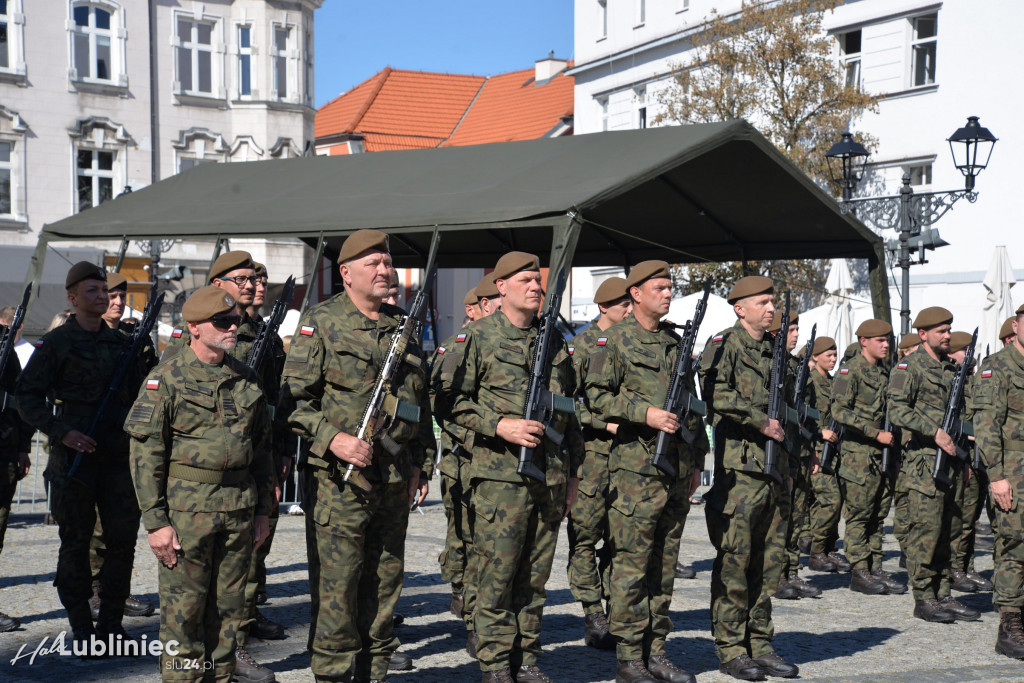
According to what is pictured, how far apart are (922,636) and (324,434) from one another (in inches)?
180

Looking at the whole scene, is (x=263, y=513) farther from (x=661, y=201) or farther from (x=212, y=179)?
(x=212, y=179)

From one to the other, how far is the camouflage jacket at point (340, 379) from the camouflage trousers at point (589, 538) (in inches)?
93.7

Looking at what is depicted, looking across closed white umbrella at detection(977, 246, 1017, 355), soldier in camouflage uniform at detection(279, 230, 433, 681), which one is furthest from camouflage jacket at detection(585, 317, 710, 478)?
closed white umbrella at detection(977, 246, 1017, 355)

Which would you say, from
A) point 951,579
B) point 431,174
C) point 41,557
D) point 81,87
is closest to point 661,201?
point 431,174

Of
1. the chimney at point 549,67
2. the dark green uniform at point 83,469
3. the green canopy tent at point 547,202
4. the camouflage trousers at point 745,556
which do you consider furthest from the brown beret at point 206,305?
the chimney at point 549,67

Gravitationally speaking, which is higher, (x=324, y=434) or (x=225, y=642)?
(x=324, y=434)

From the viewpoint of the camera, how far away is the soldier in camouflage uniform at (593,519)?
784 cm

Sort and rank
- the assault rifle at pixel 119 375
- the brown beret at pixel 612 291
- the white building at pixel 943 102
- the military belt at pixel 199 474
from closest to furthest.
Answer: the military belt at pixel 199 474 → the assault rifle at pixel 119 375 → the brown beret at pixel 612 291 → the white building at pixel 943 102

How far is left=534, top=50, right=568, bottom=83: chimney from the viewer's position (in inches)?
1989

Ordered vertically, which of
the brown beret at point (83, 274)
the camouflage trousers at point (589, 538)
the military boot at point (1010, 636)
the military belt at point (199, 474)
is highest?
the brown beret at point (83, 274)

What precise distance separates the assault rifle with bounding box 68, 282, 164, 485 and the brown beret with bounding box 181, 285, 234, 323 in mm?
1548

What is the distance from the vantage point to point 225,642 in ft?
19.0

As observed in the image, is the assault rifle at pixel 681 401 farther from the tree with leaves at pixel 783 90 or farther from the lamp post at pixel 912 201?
the tree with leaves at pixel 783 90

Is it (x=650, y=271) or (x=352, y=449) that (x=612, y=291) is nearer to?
(x=650, y=271)
